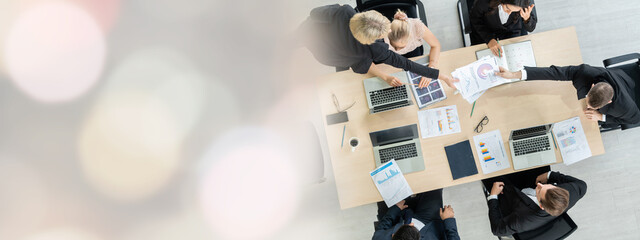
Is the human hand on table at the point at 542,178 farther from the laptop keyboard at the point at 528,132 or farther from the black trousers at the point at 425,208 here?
the black trousers at the point at 425,208

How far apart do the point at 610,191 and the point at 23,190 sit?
511 centimetres

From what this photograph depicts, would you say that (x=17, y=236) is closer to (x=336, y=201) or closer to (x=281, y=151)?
(x=281, y=151)

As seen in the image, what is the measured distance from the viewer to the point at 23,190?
3156 millimetres

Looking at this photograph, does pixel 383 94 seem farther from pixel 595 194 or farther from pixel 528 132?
pixel 595 194

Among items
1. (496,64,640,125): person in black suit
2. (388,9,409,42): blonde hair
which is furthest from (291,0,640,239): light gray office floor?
(388,9,409,42): blonde hair

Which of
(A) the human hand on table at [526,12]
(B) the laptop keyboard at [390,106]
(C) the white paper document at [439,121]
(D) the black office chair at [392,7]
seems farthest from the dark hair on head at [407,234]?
(A) the human hand on table at [526,12]

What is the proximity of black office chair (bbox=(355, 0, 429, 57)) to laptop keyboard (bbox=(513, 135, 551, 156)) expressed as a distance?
36.5 inches

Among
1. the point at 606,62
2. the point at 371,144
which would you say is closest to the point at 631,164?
the point at 606,62

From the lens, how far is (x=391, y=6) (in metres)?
2.66

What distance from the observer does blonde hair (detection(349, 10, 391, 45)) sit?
1945 millimetres

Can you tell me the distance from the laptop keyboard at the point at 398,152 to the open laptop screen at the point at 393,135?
0.15 feet

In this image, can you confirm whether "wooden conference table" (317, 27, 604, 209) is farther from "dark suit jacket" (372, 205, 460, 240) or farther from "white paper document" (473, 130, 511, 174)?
"dark suit jacket" (372, 205, 460, 240)

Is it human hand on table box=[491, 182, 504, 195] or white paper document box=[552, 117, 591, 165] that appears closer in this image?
white paper document box=[552, 117, 591, 165]

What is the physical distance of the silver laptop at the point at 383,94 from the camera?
2330mm
